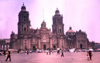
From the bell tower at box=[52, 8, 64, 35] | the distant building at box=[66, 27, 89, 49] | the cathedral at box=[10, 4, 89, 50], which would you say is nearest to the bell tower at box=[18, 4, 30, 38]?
the cathedral at box=[10, 4, 89, 50]

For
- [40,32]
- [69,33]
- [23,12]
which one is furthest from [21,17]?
[69,33]

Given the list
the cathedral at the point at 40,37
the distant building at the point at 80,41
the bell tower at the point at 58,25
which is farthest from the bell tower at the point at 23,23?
the distant building at the point at 80,41

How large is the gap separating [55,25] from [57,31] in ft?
10.1

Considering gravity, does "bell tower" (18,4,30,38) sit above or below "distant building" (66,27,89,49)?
above

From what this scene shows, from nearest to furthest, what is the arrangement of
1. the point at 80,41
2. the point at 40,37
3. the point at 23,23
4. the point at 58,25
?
the point at 23,23
the point at 40,37
the point at 58,25
the point at 80,41

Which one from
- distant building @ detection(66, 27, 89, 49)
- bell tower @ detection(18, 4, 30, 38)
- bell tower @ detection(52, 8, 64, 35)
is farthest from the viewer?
distant building @ detection(66, 27, 89, 49)

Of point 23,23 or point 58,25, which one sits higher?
point 23,23

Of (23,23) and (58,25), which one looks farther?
(58,25)

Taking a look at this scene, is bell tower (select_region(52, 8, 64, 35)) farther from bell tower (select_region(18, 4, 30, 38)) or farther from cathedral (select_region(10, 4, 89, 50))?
bell tower (select_region(18, 4, 30, 38))

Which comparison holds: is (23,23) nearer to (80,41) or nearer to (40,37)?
(40,37)

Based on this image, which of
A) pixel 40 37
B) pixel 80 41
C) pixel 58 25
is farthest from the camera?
pixel 80 41

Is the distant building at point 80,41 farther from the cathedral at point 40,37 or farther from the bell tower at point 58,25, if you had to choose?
the bell tower at point 58,25

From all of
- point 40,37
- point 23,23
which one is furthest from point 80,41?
point 23,23

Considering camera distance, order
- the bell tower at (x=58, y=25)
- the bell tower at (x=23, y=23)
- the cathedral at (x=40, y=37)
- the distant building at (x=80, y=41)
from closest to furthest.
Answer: the bell tower at (x=23, y=23) → the cathedral at (x=40, y=37) → the bell tower at (x=58, y=25) → the distant building at (x=80, y=41)
